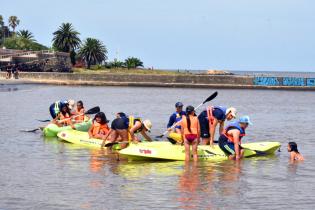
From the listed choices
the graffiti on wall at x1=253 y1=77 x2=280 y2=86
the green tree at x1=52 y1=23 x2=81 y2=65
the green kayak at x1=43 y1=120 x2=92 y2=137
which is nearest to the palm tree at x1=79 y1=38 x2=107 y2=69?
the green tree at x1=52 y1=23 x2=81 y2=65

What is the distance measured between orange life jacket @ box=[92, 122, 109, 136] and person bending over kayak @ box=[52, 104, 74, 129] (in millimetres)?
2847

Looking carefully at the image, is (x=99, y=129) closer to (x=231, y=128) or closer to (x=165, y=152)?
(x=165, y=152)

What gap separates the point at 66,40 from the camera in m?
128

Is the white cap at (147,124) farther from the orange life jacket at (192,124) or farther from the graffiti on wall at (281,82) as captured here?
the graffiti on wall at (281,82)

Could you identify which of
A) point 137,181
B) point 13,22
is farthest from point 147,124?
point 13,22

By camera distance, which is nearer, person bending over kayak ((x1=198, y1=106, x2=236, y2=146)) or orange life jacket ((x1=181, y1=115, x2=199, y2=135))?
orange life jacket ((x1=181, y1=115, x2=199, y2=135))

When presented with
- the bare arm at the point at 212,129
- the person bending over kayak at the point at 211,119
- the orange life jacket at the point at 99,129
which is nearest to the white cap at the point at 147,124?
the person bending over kayak at the point at 211,119

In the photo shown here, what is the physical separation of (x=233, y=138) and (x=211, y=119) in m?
1.33

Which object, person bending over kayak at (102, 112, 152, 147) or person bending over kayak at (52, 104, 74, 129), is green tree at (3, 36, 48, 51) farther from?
person bending over kayak at (102, 112, 152, 147)

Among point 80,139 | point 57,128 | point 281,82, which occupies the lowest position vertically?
point 80,139

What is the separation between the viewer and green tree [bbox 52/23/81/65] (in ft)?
418

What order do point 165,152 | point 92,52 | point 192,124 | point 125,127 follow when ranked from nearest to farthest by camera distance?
point 192,124 < point 165,152 < point 125,127 < point 92,52

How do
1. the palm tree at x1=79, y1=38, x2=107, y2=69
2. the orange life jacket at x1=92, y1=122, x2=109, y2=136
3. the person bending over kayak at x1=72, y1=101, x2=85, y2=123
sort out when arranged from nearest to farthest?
1. the orange life jacket at x1=92, y1=122, x2=109, y2=136
2. the person bending over kayak at x1=72, y1=101, x2=85, y2=123
3. the palm tree at x1=79, y1=38, x2=107, y2=69

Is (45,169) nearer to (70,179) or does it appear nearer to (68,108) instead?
(70,179)
